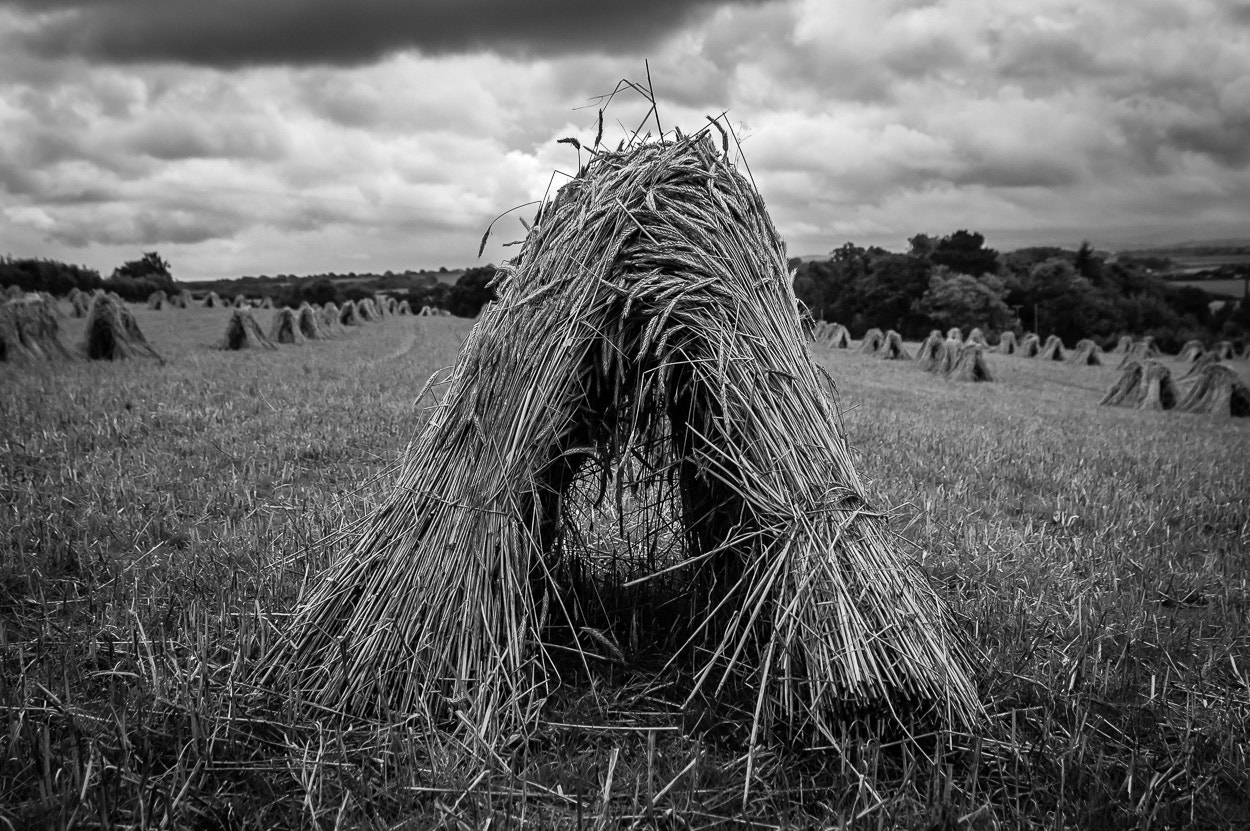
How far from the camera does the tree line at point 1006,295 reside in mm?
64875

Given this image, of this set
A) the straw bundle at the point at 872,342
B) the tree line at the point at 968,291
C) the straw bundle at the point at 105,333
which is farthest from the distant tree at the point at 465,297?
the straw bundle at the point at 105,333

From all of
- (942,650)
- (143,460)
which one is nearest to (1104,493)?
(942,650)

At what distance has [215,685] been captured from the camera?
9.48 ft

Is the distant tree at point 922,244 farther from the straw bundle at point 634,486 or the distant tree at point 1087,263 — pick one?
the straw bundle at point 634,486

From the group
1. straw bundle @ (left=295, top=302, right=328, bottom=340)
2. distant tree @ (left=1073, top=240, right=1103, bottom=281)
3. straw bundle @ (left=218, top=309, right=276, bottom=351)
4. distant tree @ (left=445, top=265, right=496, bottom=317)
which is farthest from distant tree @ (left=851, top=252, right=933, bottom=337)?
straw bundle @ (left=218, top=309, right=276, bottom=351)

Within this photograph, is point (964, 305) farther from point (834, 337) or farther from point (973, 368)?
point (973, 368)

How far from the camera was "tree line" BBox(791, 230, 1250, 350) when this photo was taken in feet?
213

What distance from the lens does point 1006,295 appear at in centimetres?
6850

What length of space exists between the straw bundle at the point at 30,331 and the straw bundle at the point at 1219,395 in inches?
Answer: 1075

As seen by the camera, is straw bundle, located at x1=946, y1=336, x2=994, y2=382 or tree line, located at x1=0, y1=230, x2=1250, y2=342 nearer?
straw bundle, located at x1=946, y1=336, x2=994, y2=382

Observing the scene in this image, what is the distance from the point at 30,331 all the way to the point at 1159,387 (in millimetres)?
27701

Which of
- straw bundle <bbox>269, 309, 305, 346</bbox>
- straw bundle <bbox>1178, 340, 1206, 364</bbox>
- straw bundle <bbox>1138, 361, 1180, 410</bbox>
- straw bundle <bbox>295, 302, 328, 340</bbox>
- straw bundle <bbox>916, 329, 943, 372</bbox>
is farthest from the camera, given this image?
straw bundle <bbox>1178, 340, 1206, 364</bbox>

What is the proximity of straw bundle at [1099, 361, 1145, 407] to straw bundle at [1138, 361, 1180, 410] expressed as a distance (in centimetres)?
17

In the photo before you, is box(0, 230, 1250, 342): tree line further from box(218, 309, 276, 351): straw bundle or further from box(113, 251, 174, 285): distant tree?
box(218, 309, 276, 351): straw bundle
